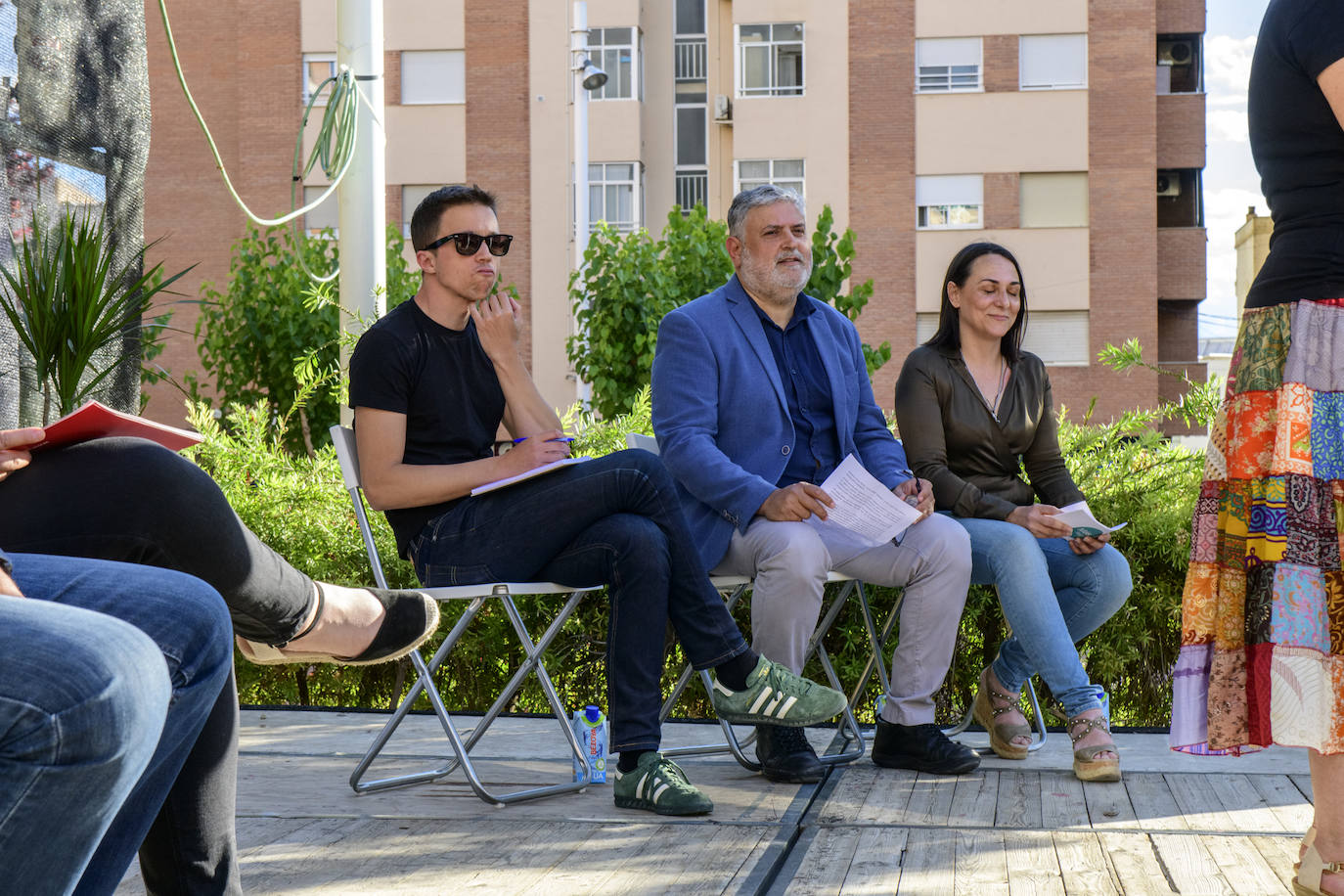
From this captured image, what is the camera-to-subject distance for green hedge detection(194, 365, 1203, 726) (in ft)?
15.4

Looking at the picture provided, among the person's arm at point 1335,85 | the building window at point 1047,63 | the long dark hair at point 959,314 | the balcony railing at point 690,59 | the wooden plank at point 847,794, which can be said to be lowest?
the wooden plank at point 847,794

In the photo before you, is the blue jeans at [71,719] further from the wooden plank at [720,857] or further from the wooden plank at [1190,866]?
the wooden plank at [1190,866]

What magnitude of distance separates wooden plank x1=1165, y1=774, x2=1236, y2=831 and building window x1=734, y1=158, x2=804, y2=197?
24.3m

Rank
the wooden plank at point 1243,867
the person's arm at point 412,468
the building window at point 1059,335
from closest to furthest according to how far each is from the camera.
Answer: the wooden plank at point 1243,867 < the person's arm at point 412,468 < the building window at point 1059,335

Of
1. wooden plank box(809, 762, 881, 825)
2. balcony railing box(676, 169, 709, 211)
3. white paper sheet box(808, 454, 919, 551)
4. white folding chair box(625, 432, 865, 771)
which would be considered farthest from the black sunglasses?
balcony railing box(676, 169, 709, 211)

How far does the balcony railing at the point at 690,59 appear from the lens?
28.6m

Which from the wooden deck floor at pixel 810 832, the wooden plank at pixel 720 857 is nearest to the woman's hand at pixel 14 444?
the wooden deck floor at pixel 810 832

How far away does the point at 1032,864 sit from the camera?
2.74 meters

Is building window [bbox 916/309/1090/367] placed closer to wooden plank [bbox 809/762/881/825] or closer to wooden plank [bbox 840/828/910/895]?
wooden plank [bbox 809/762/881/825]

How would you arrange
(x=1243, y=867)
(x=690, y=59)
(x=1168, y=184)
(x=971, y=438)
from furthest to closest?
(x=690, y=59) < (x=1168, y=184) < (x=971, y=438) < (x=1243, y=867)

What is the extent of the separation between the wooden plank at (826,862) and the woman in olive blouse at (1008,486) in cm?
92

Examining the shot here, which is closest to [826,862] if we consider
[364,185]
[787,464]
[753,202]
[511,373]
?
[787,464]

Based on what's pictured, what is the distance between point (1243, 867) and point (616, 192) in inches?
1035

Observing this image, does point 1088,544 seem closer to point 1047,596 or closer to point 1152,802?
point 1047,596
